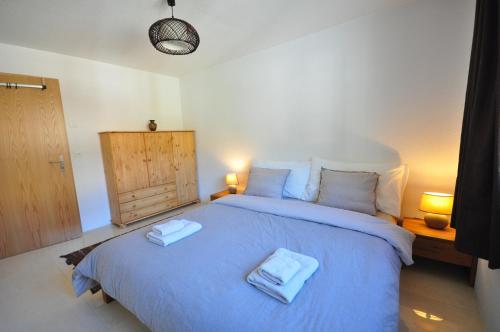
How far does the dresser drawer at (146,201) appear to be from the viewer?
312 centimetres

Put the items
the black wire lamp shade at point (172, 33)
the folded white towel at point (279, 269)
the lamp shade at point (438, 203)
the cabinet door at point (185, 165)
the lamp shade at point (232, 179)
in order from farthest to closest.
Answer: the cabinet door at point (185, 165) → the lamp shade at point (232, 179) → the lamp shade at point (438, 203) → the black wire lamp shade at point (172, 33) → the folded white towel at point (279, 269)

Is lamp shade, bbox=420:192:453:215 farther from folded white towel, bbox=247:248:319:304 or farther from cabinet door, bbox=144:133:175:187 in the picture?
cabinet door, bbox=144:133:175:187

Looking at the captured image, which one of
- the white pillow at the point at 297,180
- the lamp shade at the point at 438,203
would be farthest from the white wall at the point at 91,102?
the lamp shade at the point at 438,203

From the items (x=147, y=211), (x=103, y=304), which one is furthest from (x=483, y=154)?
(x=147, y=211)

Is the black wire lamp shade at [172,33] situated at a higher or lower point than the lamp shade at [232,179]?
higher

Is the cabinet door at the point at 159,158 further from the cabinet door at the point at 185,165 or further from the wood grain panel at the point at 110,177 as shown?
the wood grain panel at the point at 110,177

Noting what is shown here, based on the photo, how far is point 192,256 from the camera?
1335 millimetres

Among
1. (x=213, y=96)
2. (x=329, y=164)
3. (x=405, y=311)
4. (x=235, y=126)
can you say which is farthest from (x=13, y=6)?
(x=405, y=311)

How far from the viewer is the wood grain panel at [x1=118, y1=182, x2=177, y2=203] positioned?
10.2 feet

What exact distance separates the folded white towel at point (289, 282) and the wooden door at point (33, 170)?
2955 millimetres

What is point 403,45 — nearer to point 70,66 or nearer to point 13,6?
point 13,6

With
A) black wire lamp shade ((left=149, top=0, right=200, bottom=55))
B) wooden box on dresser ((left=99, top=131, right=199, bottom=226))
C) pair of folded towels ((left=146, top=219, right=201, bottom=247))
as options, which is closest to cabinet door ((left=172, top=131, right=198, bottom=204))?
wooden box on dresser ((left=99, top=131, right=199, bottom=226))

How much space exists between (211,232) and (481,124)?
1.64 m

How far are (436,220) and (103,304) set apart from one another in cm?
280
